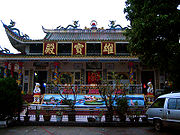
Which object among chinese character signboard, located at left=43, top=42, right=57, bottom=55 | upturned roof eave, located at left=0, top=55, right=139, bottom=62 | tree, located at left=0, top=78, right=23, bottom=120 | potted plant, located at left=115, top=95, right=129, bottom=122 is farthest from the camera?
chinese character signboard, located at left=43, top=42, right=57, bottom=55

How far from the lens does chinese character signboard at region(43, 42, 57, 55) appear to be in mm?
18297

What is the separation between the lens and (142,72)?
1880cm

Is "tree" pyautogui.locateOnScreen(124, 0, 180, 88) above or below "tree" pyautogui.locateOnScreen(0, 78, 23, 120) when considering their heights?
above

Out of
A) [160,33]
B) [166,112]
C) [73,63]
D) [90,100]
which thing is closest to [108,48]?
[73,63]

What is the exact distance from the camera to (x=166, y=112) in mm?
6613

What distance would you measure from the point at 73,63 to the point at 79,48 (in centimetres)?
211

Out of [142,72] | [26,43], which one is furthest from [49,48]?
[142,72]

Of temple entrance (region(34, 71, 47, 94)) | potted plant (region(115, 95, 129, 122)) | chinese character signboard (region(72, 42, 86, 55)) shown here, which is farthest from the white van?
temple entrance (region(34, 71, 47, 94))

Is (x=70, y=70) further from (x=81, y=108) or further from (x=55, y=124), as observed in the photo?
(x=55, y=124)

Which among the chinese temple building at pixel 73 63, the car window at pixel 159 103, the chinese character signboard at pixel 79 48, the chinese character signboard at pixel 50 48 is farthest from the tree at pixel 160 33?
the chinese character signboard at pixel 50 48

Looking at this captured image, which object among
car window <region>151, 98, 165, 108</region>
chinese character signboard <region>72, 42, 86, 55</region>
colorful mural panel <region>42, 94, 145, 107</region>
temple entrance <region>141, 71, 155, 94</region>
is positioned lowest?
colorful mural panel <region>42, 94, 145, 107</region>

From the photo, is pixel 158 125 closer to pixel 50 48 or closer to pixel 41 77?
pixel 50 48

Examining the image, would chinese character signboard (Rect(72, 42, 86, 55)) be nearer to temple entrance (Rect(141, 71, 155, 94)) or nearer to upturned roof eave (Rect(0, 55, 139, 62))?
upturned roof eave (Rect(0, 55, 139, 62))

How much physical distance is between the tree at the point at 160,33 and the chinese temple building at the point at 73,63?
8.07 m
